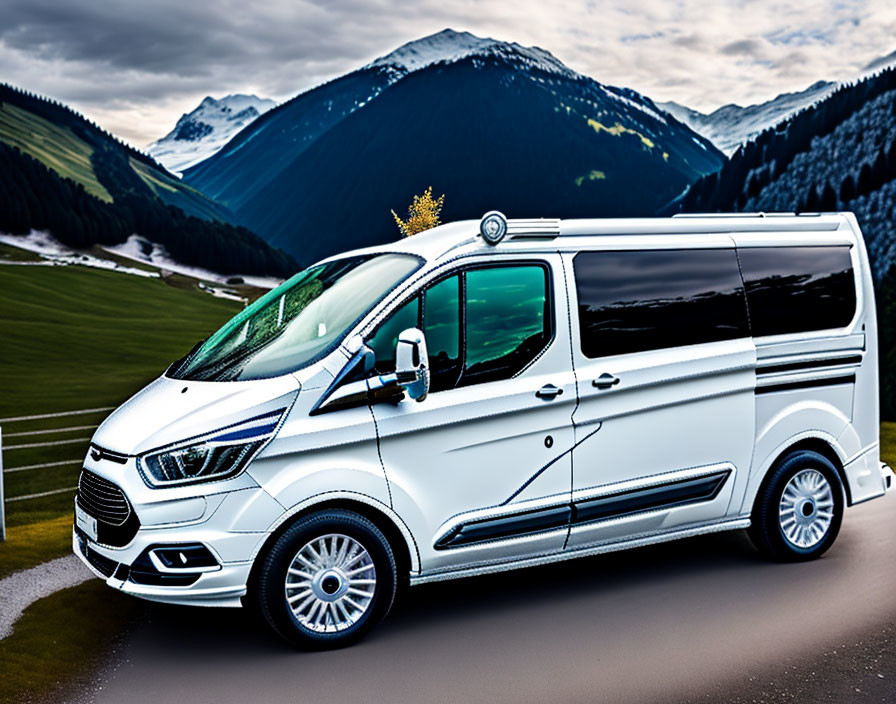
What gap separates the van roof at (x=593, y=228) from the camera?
19.7 ft

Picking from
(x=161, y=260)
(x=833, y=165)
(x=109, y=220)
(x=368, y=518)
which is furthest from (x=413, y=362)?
(x=833, y=165)

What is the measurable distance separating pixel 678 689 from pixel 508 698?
0.87 meters

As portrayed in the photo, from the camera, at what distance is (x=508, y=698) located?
4.75m

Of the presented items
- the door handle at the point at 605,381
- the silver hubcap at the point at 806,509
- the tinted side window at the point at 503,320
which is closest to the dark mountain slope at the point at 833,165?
the silver hubcap at the point at 806,509

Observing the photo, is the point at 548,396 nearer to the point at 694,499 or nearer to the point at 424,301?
the point at 424,301

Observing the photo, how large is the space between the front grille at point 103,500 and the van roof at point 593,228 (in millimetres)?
2279

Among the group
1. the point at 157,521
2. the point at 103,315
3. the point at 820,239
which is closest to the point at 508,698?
the point at 157,521

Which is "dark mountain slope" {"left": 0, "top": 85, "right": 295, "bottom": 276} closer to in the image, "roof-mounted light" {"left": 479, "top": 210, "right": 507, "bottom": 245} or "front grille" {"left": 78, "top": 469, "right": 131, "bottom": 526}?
"front grille" {"left": 78, "top": 469, "right": 131, "bottom": 526}

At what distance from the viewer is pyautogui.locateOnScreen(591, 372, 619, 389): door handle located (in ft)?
19.9

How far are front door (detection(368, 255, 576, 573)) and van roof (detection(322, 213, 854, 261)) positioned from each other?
0.51ft

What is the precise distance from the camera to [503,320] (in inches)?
232

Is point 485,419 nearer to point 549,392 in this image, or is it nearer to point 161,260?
point 549,392

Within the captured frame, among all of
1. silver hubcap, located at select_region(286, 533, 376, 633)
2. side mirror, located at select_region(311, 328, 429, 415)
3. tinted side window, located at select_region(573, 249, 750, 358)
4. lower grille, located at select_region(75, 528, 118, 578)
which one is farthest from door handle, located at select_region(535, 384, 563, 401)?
lower grille, located at select_region(75, 528, 118, 578)

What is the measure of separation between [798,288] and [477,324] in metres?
2.75
